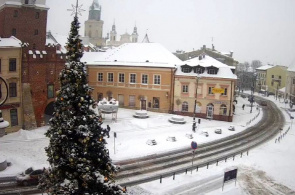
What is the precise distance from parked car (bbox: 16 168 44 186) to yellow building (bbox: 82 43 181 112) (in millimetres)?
27648

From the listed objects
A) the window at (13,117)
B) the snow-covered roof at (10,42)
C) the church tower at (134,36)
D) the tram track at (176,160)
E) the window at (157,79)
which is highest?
the church tower at (134,36)

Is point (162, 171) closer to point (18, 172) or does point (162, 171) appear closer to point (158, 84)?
point (18, 172)

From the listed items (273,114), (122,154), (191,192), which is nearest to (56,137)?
(191,192)

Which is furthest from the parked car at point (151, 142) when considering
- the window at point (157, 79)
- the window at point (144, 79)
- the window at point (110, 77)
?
the window at point (110, 77)

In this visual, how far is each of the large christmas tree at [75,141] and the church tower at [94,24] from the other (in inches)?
4372

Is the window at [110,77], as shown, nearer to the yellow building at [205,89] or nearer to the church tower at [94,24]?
the yellow building at [205,89]

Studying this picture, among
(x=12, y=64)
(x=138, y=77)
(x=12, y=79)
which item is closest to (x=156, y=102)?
(x=138, y=77)

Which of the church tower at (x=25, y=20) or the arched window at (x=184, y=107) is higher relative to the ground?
the church tower at (x=25, y=20)

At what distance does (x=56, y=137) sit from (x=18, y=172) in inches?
461

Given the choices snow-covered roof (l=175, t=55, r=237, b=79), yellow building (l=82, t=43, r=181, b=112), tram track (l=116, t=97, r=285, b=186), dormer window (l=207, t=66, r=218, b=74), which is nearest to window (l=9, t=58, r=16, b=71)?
tram track (l=116, t=97, r=285, b=186)

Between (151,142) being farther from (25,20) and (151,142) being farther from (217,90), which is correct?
(25,20)

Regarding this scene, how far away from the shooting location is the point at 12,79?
30203mm

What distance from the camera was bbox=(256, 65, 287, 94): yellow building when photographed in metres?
91.6

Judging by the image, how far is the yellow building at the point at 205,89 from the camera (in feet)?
137
